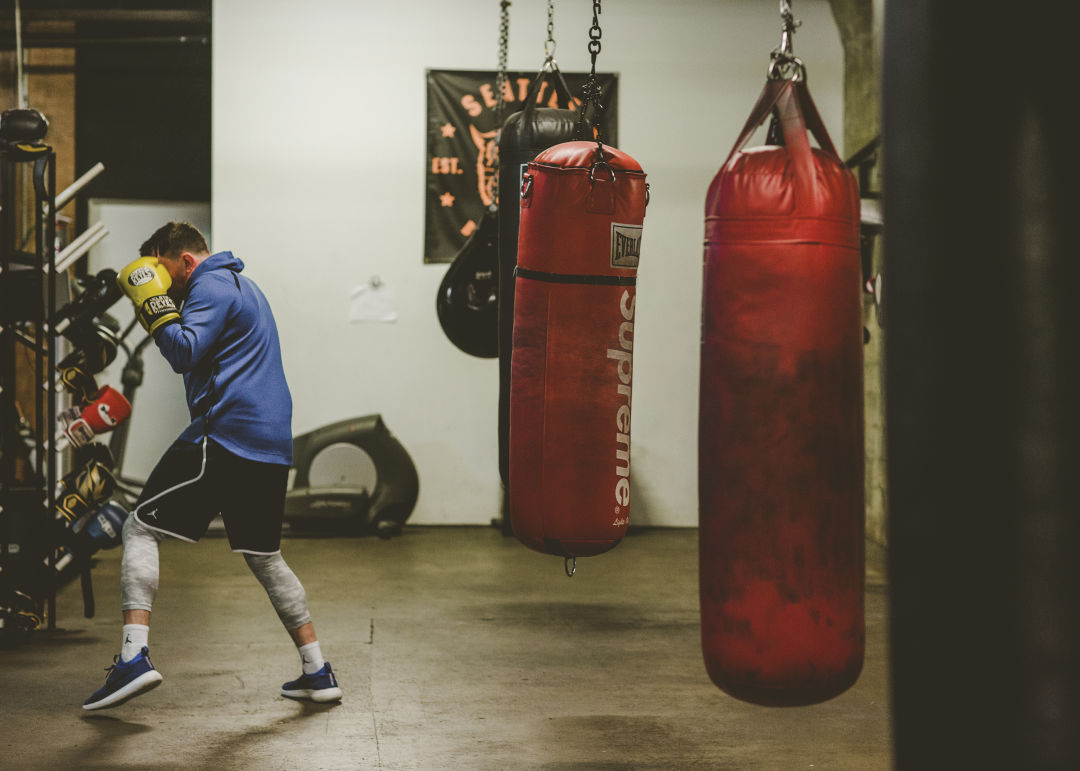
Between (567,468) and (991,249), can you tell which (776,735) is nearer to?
(567,468)

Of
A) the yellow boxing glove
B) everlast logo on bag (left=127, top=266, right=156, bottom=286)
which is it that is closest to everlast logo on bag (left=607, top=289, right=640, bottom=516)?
the yellow boxing glove

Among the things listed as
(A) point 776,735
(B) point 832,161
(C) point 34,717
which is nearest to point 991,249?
(B) point 832,161

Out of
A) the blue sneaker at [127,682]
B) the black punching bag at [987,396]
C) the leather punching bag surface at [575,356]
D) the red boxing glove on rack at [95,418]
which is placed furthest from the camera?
the red boxing glove on rack at [95,418]

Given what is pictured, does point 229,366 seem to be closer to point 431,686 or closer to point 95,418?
point 431,686

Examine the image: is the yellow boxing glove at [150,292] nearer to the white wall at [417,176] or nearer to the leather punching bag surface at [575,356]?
the leather punching bag surface at [575,356]

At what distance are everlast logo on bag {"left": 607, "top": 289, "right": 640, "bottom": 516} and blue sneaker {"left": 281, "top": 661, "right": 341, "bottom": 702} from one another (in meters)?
1.28

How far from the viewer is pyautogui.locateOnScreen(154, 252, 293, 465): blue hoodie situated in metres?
2.79

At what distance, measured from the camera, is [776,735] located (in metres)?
2.69

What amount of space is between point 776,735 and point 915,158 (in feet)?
7.38

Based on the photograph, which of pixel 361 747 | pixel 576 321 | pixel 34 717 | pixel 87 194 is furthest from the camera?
pixel 87 194

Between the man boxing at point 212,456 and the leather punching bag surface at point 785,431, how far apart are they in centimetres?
167

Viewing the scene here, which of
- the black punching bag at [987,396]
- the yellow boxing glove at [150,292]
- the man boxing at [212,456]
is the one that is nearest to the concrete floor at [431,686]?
the man boxing at [212,456]

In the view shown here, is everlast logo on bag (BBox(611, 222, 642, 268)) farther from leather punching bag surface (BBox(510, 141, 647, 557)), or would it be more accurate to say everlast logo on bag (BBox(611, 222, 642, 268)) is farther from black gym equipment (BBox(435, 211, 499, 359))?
black gym equipment (BBox(435, 211, 499, 359))

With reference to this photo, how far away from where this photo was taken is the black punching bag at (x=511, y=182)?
2.69 metres
